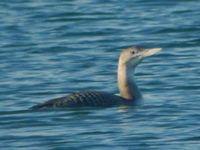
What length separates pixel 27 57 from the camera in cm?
1427

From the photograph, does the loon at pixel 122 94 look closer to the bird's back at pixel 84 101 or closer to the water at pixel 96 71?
the bird's back at pixel 84 101

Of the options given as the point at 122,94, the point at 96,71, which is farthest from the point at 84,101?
the point at 96,71

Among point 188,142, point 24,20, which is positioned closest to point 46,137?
point 188,142

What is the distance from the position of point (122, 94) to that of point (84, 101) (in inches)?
33.2

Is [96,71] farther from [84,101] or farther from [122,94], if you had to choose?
[84,101]

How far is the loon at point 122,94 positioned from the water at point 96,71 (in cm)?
11

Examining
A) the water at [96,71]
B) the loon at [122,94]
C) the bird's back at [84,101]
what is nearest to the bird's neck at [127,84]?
the loon at [122,94]

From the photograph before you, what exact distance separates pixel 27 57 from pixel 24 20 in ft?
15.6

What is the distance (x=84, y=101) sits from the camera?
9.71 metres

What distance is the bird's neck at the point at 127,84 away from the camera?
10273mm

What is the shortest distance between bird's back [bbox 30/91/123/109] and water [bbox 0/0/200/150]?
9 cm

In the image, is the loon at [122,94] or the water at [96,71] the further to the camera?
the loon at [122,94]

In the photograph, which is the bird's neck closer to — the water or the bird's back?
the water

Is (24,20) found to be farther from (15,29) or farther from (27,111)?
(27,111)
